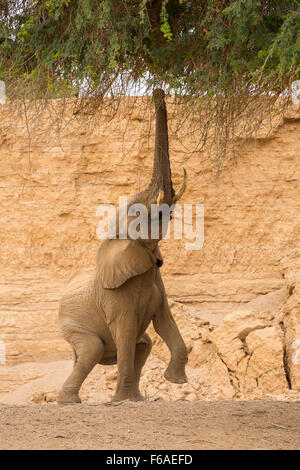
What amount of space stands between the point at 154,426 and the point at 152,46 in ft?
11.1

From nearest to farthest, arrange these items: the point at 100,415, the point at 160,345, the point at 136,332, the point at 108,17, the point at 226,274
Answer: the point at 108,17, the point at 100,415, the point at 136,332, the point at 160,345, the point at 226,274

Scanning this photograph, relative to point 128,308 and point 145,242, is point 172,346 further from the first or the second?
point 145,242

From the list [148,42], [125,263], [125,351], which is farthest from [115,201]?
[148,42]

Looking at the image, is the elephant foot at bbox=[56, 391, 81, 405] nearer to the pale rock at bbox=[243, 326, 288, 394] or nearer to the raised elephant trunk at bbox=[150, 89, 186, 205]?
the raised elephant trunk at bbox=[150, 89, 186, 205]

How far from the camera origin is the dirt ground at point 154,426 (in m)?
5.57

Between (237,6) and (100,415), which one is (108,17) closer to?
(237,6)

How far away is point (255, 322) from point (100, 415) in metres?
7.05

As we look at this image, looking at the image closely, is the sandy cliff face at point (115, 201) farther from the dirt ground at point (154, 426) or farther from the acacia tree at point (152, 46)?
the acacia tree at point (152, 46)

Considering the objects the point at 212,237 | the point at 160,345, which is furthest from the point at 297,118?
the point at 160,345

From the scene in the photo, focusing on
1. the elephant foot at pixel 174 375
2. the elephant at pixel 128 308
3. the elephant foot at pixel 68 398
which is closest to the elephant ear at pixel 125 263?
the elephant at pixel 128 308

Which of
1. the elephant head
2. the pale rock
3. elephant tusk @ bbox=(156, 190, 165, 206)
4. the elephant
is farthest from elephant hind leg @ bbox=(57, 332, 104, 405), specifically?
the pale rock

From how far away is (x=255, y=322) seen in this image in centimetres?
1335
